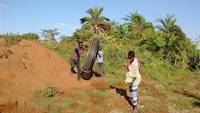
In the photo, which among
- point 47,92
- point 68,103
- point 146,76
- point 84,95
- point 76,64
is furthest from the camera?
point 146,76

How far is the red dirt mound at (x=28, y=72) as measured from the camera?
33.2ft

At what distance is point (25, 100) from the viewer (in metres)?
9.80

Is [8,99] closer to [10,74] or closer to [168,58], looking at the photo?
[10,74]

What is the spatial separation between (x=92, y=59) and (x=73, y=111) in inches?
158

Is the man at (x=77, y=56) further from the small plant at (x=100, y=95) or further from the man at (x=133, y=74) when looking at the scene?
the man at (x=133, y=74)

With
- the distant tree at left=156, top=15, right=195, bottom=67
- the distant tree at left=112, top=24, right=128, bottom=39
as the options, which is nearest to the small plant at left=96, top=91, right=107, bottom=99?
the distant tree at left=156, top=15, right=195, bottom=67

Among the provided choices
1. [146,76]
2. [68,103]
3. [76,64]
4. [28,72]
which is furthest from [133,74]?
[146,76]

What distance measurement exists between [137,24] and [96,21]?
5.71 m

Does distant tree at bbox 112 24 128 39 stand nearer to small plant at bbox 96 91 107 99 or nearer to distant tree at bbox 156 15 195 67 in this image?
distant tree at bbox 156 15 195 67

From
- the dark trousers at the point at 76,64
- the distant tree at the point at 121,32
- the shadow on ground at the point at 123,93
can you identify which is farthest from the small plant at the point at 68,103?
the distant tree at the point at 121,32

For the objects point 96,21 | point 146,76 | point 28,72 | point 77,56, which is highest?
point 96,21

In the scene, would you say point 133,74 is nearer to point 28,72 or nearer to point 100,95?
point 100,95

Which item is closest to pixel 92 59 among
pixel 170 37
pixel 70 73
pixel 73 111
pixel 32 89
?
pixel 70 73

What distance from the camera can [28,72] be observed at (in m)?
11.6
